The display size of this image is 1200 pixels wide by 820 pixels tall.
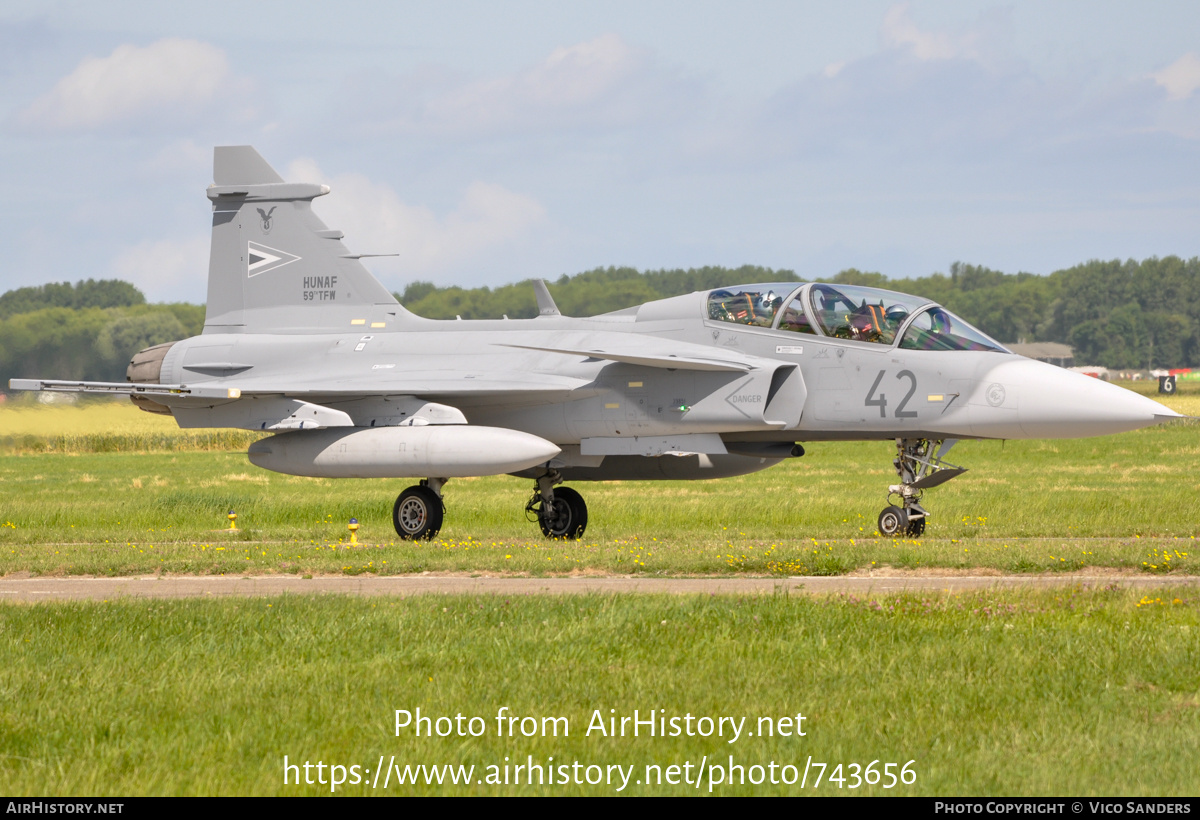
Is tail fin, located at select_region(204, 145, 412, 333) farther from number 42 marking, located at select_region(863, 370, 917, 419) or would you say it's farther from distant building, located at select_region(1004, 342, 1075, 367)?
distant building, located at select_region(1004, 342, 1075, 367)

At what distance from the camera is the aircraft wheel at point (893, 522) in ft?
53.2

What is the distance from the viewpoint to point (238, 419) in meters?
18.8

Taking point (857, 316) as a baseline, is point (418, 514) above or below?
below

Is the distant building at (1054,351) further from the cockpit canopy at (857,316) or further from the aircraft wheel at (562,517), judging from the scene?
the cockpit canopy at (857,316)

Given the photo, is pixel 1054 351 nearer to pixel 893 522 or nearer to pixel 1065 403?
pixel 893 522

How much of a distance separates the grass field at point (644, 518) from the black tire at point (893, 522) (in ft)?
0.80

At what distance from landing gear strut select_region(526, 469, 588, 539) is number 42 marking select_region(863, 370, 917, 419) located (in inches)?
184

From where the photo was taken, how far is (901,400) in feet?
52.5

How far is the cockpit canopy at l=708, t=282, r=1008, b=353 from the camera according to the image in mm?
16125

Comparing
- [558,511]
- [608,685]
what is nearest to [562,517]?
[558,511]

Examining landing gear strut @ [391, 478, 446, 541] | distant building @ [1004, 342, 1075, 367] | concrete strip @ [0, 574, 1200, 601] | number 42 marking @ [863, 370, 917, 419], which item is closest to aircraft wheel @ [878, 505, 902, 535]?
number 42 marking @ [863, 370, 917, 419]

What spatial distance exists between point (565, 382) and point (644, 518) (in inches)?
213
